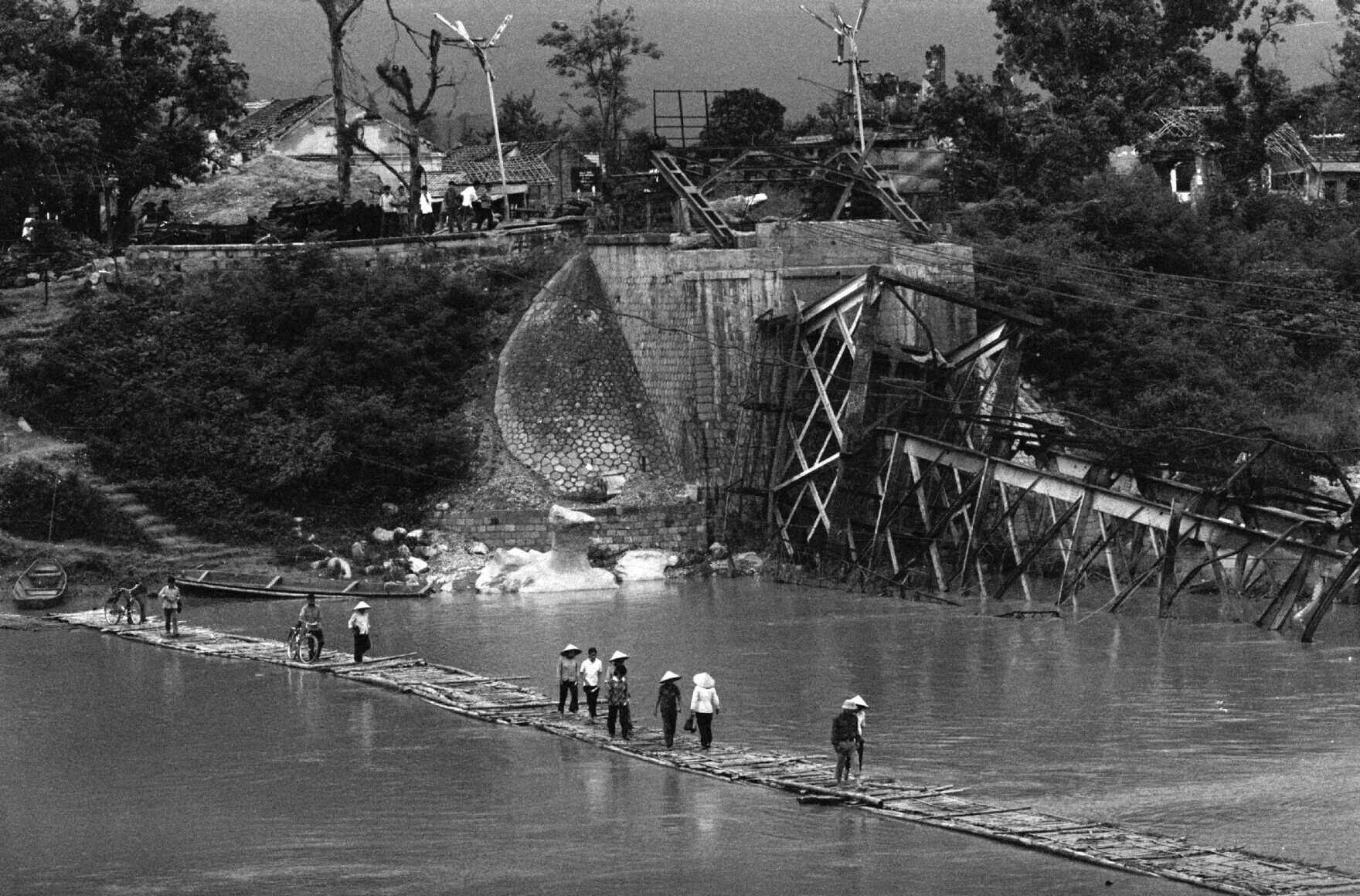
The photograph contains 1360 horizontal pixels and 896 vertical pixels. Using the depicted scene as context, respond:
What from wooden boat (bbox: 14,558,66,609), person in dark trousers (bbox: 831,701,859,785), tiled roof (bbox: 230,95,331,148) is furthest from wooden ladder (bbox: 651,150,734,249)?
person in dark trousers (bbox: 831,701,859,785)

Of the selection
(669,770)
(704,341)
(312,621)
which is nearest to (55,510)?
(312,621)

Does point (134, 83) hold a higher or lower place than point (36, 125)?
higher

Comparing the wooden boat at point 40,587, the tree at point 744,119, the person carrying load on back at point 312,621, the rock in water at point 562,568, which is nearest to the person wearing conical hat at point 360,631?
the person carrying load on back at point 312,621

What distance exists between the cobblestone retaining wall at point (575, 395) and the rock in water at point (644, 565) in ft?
7.45

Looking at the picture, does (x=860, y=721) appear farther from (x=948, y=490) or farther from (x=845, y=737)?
(x=948, y=490)

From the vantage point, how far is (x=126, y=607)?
36094 mm

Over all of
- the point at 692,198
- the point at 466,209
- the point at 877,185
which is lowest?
the point at 692,198

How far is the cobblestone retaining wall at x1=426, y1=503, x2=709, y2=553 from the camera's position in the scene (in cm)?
4166

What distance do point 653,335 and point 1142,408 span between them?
1149cm

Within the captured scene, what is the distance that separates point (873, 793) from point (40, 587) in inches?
852

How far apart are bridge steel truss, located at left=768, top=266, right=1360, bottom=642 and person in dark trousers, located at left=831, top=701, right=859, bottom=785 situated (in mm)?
13177

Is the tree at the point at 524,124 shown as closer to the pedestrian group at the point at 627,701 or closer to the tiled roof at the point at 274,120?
the tiled roof at the point at 274,120

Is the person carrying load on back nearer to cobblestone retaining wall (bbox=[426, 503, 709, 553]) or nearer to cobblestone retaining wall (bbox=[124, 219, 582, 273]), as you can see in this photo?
cobblestone retaining wall (bbox=[426, 503, 709, 553])

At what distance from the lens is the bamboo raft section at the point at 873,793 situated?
718 inches
